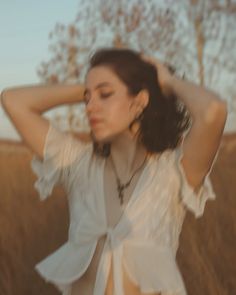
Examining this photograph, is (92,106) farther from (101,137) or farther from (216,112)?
(216,112)

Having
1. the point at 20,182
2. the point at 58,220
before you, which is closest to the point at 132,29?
the point at 20,182

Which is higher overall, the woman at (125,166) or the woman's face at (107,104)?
the woman's face at (107,104)

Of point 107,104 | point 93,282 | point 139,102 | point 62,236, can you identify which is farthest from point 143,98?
point 62,236

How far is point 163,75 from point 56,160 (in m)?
0.30

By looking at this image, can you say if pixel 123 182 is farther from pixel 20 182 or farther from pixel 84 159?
pixel 20 182

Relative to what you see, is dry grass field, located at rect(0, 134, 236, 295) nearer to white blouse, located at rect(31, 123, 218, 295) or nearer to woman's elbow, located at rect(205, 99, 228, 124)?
white blouse, located at rect(31, 123, 218, 295)

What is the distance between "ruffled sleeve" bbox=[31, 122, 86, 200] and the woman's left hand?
0.74 ft

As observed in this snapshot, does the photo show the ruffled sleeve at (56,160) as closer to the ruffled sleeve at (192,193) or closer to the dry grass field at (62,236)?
the ruffled sleeve at (192,193)

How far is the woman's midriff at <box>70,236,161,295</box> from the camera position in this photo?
1134 millimetres

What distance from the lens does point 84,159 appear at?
1.28 metres

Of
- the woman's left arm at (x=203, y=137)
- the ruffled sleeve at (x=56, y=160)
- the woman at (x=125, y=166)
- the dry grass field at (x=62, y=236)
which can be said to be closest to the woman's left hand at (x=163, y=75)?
the woman at (x=125, y=166)

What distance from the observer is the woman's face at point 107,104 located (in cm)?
118

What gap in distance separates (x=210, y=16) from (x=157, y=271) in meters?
2.92

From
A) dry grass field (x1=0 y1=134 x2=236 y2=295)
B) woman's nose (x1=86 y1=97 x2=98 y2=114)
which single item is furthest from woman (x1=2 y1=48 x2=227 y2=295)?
dry grass field (x1=0 y1=134 x2=236 y2=295)
